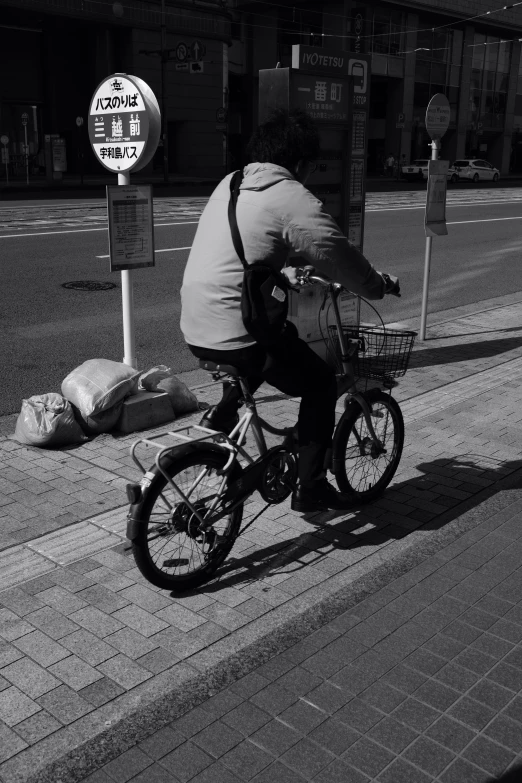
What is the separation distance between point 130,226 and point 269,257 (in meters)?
2.74

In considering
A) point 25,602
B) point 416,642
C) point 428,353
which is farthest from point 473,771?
point 428,353

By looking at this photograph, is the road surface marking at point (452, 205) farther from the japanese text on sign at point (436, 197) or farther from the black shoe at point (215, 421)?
the black shoe at point (215, 421)

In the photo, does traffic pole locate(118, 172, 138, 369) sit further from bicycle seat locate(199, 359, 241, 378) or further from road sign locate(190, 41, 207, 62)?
road sign locate(190, 41, 207, 62)

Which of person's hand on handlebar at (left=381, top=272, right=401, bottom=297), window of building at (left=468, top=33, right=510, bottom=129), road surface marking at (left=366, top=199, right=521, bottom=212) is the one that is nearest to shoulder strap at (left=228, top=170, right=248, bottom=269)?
person's hand on handlebar at (left=381, top=272, right=401, bottom=297)

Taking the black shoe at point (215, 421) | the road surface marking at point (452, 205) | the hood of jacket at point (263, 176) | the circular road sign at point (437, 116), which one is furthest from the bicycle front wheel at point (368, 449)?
the road surface marking at point (452, 205)

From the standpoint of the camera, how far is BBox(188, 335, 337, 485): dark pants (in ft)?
12.3

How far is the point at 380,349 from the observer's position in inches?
170

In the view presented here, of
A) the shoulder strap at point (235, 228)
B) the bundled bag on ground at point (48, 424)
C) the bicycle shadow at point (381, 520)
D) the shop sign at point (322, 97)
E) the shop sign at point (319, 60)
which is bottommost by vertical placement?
the bicycle shadow at point (381, 520)

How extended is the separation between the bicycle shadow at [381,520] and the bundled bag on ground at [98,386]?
165 cm

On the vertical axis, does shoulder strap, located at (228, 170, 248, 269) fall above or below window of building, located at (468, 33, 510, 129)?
below

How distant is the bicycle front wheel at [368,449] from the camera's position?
433cm

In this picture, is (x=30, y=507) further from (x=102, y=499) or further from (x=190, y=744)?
(x=190, y=744)

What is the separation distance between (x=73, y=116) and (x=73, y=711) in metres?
44.3

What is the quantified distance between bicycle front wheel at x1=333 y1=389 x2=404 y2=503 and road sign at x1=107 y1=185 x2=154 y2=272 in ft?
7.71
